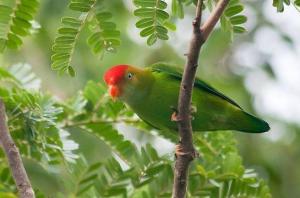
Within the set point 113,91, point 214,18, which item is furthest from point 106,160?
point 214,18

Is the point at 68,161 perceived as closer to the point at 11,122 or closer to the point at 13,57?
the point at 11,122

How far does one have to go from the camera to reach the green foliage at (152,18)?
7.60 ft

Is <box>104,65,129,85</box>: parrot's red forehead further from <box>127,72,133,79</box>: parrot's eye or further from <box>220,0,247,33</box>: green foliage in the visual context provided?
<box>220,0,247,33</box>: green foliage

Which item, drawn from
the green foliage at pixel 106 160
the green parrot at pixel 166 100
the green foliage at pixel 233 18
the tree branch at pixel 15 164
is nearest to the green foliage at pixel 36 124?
the green foliage at pixel 106 160

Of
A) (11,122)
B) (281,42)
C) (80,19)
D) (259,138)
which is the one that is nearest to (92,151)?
(259,138)

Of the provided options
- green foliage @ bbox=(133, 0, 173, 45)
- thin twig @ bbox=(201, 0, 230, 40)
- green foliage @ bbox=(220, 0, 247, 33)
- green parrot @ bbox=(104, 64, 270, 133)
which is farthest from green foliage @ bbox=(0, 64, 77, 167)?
thin twig @ bbox=(201, 0, 230, 40)

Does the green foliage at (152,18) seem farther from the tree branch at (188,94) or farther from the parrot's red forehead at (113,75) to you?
the parrot's red forehead at (113,75)

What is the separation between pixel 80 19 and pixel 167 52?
11.2 feet

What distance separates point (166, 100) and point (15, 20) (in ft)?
2.25

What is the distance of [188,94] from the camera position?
80.1 inches

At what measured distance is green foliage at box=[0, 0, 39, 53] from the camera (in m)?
2.69

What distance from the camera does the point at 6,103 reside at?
2.63 meters

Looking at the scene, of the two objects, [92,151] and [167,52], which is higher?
[167,52]

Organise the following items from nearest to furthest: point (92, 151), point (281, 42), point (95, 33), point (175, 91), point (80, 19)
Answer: point (80, 19) → point (95, 33) → point (175, 91) → point (92, 151) → point (281, 42)
